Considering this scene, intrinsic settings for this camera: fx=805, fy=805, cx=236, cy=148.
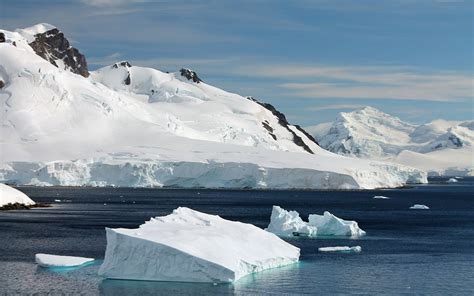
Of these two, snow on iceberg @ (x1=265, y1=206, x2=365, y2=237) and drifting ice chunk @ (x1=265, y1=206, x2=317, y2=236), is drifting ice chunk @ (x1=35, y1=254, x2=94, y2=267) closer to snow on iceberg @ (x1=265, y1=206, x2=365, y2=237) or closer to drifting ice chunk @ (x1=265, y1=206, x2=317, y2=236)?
snow on iceberg @ (x1=265, y1=206, x2=365, y2=237)

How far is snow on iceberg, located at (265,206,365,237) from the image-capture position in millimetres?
63156

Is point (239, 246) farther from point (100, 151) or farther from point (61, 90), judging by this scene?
point (61, 90)

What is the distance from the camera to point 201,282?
1516 inches

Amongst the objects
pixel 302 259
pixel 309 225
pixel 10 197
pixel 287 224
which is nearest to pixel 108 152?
pixel 10 197

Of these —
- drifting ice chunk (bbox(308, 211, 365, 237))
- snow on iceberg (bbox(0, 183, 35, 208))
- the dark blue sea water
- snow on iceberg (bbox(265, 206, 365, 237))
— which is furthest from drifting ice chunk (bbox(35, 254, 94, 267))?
snow on iceberg (bbox(0, 183, 35, 208))

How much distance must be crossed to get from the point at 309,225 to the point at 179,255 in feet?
94.7

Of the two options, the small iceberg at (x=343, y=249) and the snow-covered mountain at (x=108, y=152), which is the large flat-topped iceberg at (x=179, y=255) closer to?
the small iceberg at (x=343, y=249)

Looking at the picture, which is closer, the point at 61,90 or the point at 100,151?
the point at 100,151

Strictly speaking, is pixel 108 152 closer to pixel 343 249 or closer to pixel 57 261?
pixel 343 249

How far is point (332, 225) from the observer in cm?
6562

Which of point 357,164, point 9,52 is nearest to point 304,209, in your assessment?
point 357,164

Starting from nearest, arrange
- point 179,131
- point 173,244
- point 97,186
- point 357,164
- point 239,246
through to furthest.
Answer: point 173,244, point 239,246, point 97,186, point 357,164, point 179,131

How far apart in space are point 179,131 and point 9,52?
4520cm

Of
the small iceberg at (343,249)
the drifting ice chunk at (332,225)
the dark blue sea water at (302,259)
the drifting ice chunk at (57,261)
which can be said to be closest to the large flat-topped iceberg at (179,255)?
the dark blue sea water at (302,259)
